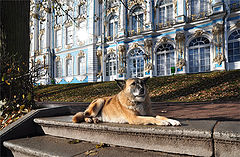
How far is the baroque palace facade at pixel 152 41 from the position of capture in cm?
1523

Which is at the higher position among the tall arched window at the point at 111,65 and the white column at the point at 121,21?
the white column at the point at 121,21

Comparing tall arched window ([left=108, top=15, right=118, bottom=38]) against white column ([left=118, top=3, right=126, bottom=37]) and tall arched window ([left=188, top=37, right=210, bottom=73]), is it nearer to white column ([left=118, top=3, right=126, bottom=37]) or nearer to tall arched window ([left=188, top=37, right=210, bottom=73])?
white column ([left=118, top=3, right=126, bottom=37])

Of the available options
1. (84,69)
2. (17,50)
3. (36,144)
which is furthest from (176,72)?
(36,144)

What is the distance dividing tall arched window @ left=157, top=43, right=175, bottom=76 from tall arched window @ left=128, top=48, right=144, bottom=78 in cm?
217

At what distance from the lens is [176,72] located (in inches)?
685

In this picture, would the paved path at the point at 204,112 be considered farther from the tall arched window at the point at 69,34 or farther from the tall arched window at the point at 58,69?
the tall arched window at the point at 58,69

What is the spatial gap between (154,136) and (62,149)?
1.19 meters

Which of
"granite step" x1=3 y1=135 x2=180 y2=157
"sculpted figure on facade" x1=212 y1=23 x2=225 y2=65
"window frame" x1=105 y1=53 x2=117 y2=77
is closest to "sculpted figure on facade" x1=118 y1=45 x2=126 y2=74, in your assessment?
"window frame" x1=105 y1=53 x2=117 y2=77

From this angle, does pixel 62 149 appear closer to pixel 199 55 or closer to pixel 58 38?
pixel 199 55

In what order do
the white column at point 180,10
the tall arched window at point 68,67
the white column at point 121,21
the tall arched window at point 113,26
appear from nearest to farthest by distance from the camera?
the white column at point 180,10 → the white column at point 121,21 → the tall arched window at point 113,26 → the tall arched window at point 68,67

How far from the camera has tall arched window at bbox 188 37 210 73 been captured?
1645cm

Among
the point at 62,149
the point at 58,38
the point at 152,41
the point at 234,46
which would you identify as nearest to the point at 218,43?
the point at 234,46

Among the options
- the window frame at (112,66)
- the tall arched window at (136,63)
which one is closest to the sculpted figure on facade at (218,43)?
the tall arched window at (136,63)

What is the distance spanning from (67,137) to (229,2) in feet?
61.6
